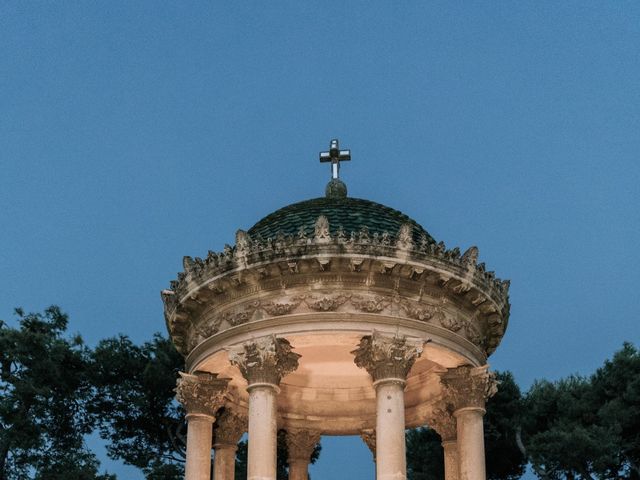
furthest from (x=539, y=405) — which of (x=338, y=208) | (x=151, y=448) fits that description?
(x=338, y=208)

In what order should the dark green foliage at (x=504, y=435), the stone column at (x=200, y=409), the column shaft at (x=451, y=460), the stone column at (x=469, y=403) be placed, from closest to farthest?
the stone column at (x=469, y=403) → the stone column at (x=200, y=409) → the column shaft at (x=451, y=460) → the dark green foliage at (x=504, y=435)

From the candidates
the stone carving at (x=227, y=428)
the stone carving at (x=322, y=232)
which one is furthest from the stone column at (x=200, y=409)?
the stone carving at (x=322, y=232)

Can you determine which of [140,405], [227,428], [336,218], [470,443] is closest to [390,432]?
[470,443]

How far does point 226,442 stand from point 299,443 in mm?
3166

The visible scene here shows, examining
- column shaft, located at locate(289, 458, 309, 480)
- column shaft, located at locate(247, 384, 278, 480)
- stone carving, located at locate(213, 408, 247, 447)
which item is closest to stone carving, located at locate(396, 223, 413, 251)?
column shaft, located at locate(247, 384, 278, 480)

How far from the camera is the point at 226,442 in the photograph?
2792 centimetres

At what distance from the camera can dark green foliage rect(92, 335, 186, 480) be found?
49750mm

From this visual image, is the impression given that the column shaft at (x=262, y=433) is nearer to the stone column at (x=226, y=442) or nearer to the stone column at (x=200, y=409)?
the stone column at (x=200, y=409)

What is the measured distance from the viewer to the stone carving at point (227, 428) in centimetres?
2792

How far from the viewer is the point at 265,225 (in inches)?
1083

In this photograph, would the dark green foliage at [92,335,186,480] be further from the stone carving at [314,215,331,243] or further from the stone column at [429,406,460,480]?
the stone carving at [314,215,331,243]

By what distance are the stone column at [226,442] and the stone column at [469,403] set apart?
6.60 m

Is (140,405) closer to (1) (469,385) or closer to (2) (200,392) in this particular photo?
(2) (200,392)

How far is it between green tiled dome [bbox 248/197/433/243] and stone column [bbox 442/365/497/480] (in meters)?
3.88
